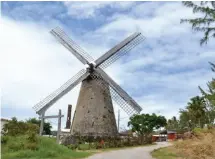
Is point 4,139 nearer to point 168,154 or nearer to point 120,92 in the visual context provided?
point 168,154

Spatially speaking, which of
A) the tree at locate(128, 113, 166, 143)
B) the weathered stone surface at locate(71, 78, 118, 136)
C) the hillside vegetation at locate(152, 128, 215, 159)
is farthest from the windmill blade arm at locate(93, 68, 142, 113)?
the tree at locate(128, 113, 166, 143)

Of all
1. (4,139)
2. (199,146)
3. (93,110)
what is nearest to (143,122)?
(93,110)

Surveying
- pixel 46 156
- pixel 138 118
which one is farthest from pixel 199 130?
pixel 138 118

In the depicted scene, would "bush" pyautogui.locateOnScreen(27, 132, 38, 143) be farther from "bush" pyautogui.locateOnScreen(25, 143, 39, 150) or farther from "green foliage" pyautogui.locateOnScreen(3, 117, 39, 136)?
"green foliage" pyautogui.locateOnScreen(3, 117, 39, 136)

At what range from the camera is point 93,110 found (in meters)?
50.0

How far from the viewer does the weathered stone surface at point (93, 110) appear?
1965 inches

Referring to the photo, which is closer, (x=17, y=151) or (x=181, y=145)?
(x=181, y=145)

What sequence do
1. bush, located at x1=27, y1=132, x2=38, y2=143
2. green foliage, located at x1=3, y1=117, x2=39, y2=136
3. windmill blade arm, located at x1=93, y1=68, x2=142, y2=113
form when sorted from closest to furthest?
bush, located at x1=27, y1=132, x2=38, y2=143
green foliage, located at x1=3, y1=117, x2=39, y2=136
windmill blade arm, located at x1=93, y1=68, x2=142, y2=113

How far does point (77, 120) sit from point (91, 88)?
4781mm

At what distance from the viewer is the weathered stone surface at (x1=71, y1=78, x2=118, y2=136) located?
4991 cm

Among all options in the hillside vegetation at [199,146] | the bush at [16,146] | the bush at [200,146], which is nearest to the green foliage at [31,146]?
the bush at [16,146]

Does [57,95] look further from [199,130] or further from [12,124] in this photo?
[199,130]

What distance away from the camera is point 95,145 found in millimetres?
46531

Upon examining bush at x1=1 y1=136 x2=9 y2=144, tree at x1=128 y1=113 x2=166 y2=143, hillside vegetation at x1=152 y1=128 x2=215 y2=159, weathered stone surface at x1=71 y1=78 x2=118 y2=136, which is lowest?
hillside vegetation at x1=152 y1=128 x2=215 y2=159
